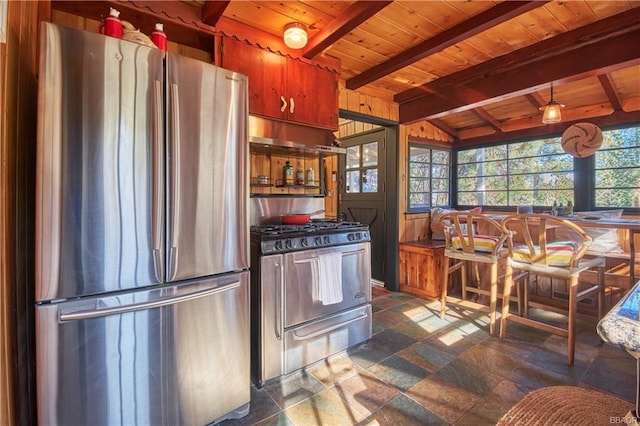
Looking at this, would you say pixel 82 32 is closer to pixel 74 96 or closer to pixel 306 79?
pixel 74 96

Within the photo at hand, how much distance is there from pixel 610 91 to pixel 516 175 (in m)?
1.39

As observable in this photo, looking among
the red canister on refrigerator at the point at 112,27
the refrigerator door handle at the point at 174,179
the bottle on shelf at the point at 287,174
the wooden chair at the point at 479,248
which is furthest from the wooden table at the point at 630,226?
the red canister on refrigerator at the point at 112,27

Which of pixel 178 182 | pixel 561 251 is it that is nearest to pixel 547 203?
pixel 561 251

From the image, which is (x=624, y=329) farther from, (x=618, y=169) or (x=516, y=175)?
(x=516, y=175)

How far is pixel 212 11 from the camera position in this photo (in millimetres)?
1915

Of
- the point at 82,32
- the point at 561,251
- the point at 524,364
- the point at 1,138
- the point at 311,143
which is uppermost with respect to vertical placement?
the point at 82,32

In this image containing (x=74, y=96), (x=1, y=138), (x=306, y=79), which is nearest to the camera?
(x=1, y=138)

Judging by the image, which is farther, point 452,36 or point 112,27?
point 452,36

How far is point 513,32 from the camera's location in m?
2.34

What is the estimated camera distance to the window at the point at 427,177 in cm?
419

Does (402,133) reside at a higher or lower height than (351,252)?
higher

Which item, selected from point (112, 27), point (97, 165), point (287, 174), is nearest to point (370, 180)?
point (287, 174)

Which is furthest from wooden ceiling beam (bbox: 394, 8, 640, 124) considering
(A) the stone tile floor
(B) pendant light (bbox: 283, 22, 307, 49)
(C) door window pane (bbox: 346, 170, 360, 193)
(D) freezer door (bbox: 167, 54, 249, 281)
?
(D) freezer door (bbox: 167, 54, 249, 281)

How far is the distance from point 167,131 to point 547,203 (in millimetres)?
4586
